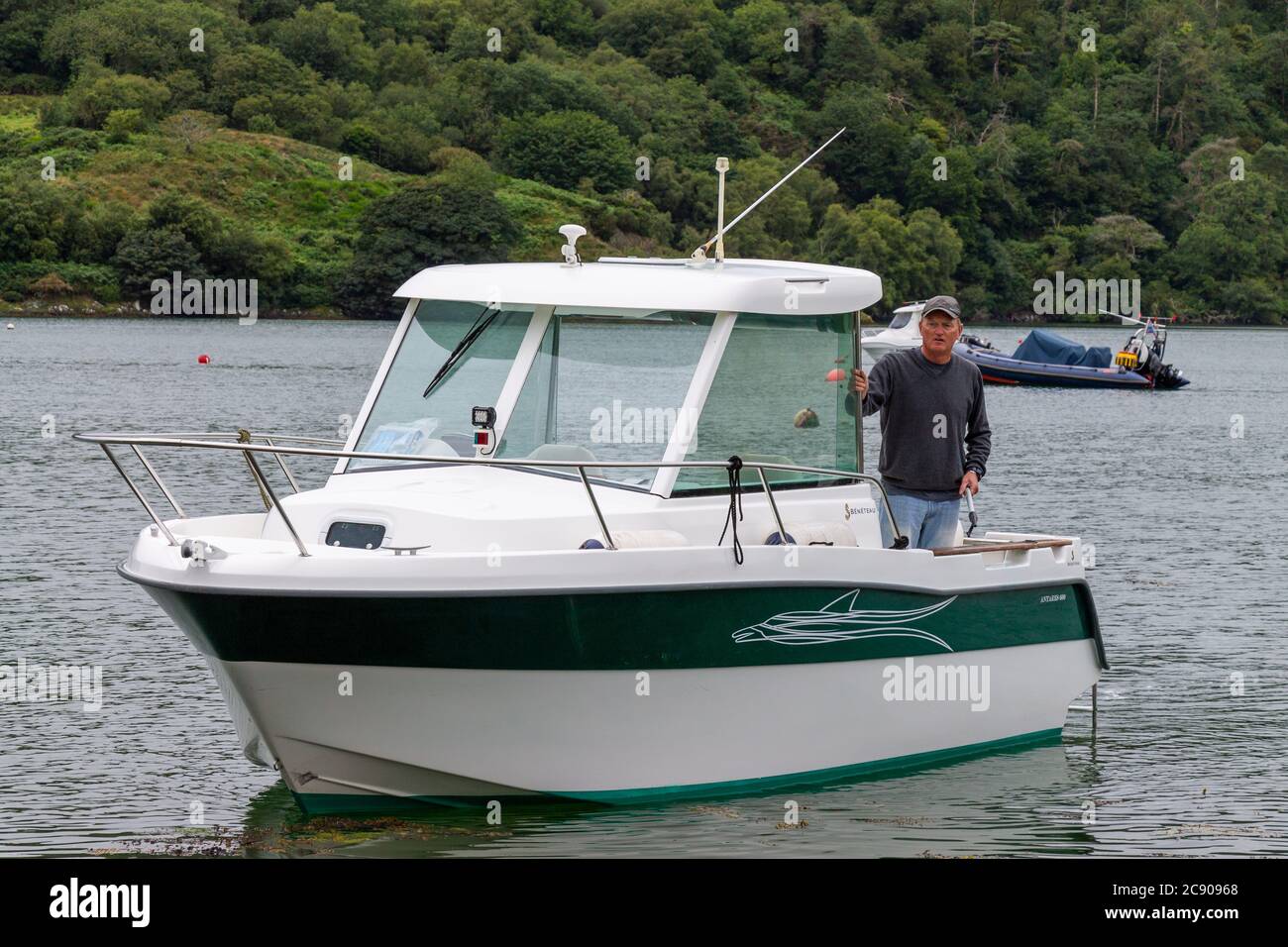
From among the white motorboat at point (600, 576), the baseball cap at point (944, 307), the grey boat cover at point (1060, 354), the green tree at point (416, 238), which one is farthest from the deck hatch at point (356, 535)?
the green tree at point (416, 238)

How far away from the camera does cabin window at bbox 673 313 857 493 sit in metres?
9.80

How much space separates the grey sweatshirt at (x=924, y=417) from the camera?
10.5 metres

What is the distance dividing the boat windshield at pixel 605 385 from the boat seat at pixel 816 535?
0.81 meters

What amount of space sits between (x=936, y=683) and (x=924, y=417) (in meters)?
1.49

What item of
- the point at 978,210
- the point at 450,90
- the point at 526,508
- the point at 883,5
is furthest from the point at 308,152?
the point at 526,508

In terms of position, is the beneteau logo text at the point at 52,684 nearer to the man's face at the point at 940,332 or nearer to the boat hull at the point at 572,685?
the boat hull at the point at 572,685

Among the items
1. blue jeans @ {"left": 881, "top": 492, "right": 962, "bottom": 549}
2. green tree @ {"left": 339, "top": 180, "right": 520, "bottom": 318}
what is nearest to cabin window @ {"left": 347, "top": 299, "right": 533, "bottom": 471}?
blue jeans @ {"left": 881, "top": 492, "right": 962, "bottom": 549}

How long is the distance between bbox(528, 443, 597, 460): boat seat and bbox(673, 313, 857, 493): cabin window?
556 mm

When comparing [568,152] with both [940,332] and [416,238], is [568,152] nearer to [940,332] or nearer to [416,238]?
[416,238]

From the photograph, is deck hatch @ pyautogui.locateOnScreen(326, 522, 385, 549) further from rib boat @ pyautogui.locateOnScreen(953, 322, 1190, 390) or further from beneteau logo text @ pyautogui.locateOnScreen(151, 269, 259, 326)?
beneteau logo text @ pyautogui.locateOnScreen(151, 269, 259, 326)

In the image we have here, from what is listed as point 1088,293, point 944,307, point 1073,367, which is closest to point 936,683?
point 944,307
